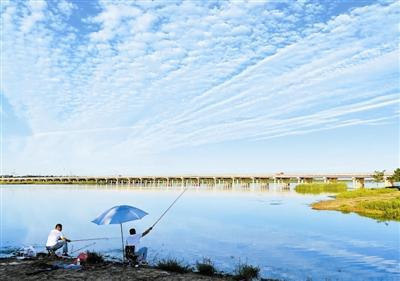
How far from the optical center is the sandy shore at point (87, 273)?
42.9 ft

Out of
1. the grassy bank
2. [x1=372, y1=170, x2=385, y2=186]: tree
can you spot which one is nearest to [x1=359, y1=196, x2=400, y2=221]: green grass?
the grassy bank

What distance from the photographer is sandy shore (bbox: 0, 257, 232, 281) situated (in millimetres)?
13086

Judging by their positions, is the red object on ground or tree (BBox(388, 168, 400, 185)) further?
tree (BBox(388, 168, 400, 185))

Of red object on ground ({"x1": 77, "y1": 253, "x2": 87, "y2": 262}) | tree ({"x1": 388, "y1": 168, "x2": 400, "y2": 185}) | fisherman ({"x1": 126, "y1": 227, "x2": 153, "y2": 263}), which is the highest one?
tree ({"x1": 388, "y1": 168, "x2": 400, "y2": 185})

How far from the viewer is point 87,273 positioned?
1373 centimetres

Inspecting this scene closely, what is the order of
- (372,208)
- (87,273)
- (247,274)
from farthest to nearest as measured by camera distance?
(372,208) < (247,274) < (87,273)

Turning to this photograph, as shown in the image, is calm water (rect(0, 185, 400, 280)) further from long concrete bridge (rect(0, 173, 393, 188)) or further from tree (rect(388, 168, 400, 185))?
tree (rect(388, 168, 400, 185))

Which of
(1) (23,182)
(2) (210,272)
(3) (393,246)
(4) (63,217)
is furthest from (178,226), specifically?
(1) (23,182)

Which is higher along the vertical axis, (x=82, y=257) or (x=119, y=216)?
(x=119, y=216)

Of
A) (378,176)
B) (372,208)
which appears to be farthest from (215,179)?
(372,208)

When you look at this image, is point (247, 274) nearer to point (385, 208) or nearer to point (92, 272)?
point (92, 272)

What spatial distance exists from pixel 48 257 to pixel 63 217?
2415cm

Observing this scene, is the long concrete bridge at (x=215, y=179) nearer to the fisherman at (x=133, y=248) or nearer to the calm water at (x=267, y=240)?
the calm water at (x=267, y=240)

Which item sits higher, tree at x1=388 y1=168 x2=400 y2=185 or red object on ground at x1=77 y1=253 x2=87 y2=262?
tree at x1=388 y1=168 x2=400 y2=185
